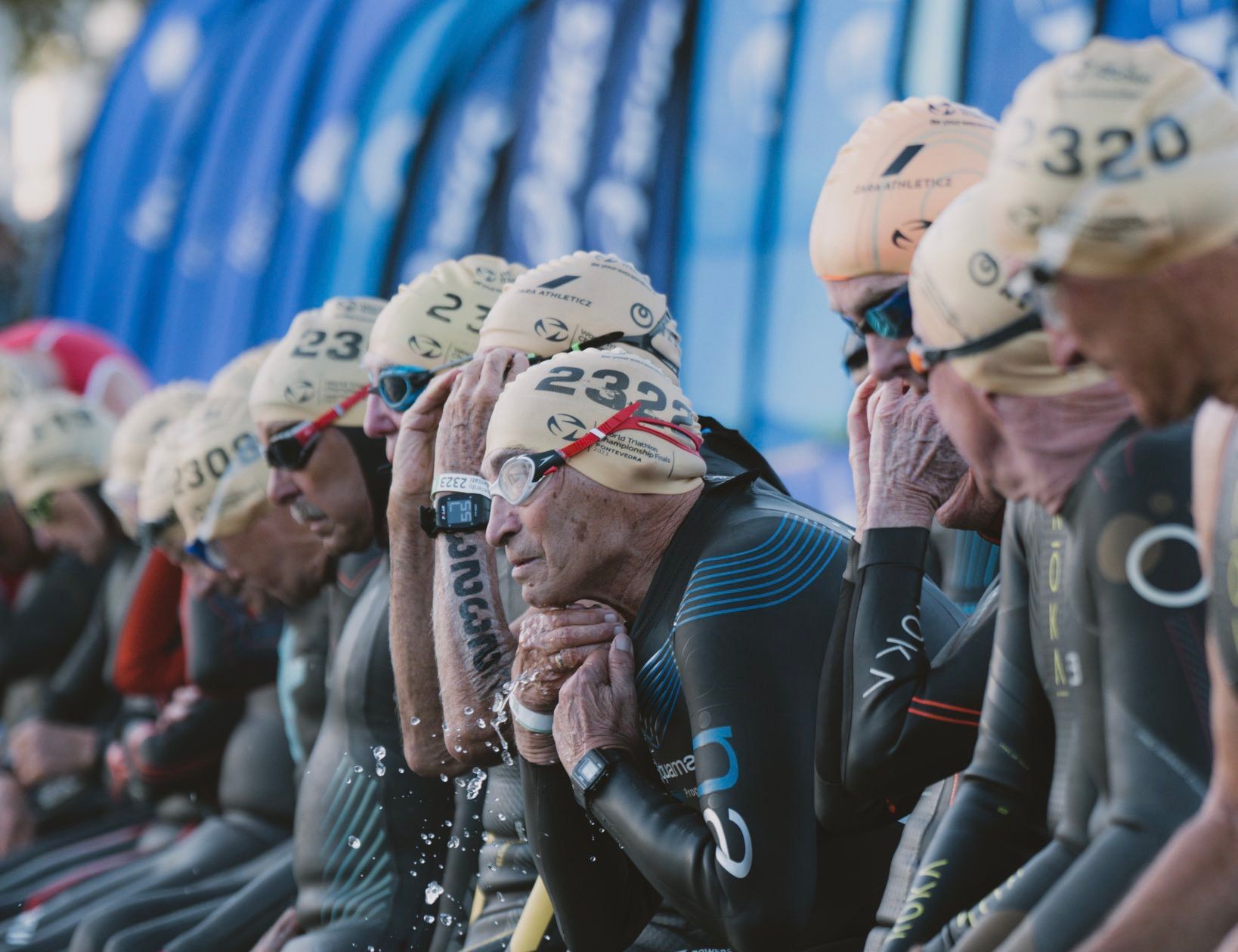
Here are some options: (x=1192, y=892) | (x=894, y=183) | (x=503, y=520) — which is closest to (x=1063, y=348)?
(x=1192, y=892)

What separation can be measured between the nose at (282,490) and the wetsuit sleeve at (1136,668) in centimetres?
388

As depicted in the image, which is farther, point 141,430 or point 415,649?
point 141,430

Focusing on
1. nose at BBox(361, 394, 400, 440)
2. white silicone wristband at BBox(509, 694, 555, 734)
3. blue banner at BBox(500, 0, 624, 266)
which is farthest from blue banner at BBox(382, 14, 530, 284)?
white silicone wristband at BBox(509, 694, 555, 734)

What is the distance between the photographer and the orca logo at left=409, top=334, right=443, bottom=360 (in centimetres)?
511

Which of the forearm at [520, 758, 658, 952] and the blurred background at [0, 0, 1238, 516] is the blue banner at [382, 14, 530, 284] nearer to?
the blurred background at [0, 0, 1238, 516]

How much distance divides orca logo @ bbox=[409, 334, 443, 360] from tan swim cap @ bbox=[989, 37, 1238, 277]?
3.06m

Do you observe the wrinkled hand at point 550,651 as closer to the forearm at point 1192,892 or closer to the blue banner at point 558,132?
the forearm at point 1192,892

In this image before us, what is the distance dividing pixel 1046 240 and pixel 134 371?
11.7 m

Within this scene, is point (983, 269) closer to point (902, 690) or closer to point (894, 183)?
point (902, 690)

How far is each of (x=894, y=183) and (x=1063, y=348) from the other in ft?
4.50

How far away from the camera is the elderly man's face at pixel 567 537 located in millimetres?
3703

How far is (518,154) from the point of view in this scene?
12.4 m

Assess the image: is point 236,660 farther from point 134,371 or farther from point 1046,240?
point 134,371

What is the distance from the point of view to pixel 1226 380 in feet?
6.72
